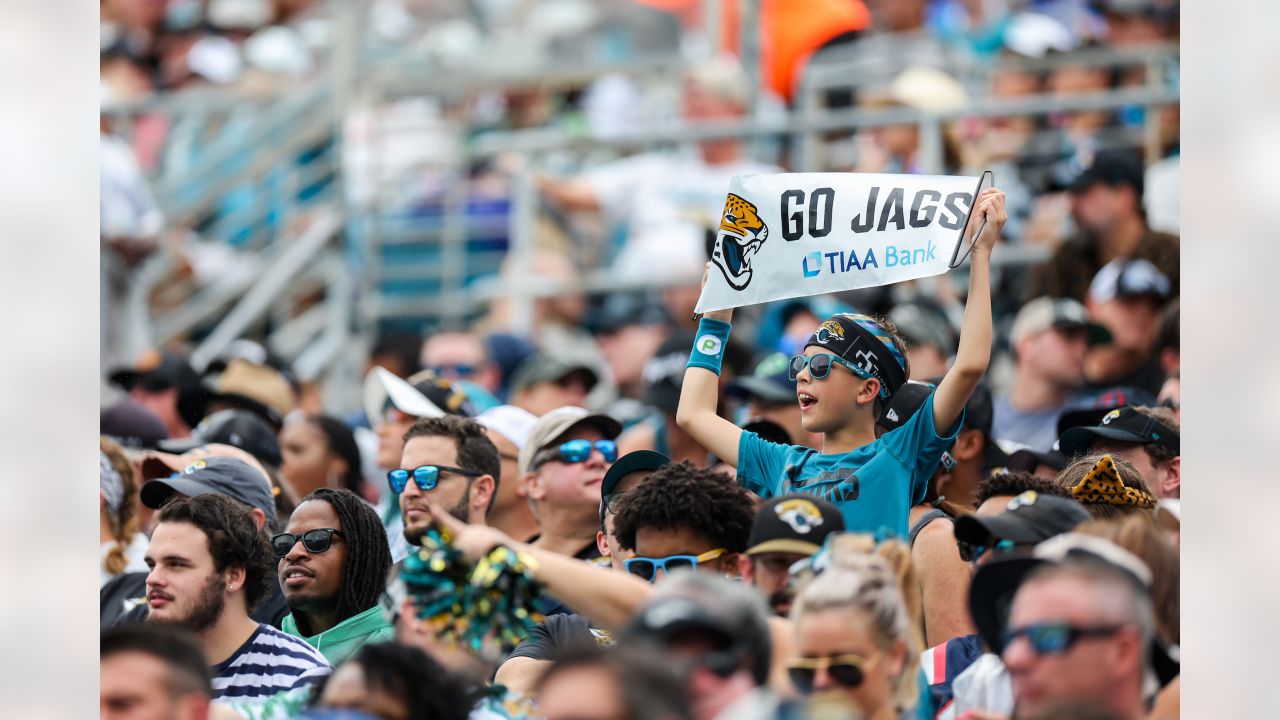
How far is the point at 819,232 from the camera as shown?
5.61 metres

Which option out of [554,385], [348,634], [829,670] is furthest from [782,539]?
[554,385]

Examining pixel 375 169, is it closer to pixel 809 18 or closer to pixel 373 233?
pixel 373 233

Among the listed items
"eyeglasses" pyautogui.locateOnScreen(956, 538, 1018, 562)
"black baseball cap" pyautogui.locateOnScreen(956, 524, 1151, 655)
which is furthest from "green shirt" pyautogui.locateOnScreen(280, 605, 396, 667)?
"black baseball cap" pyautogui.locateOnScreen(956, 524, 1151, 655)

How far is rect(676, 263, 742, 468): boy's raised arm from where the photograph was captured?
5.57 meters

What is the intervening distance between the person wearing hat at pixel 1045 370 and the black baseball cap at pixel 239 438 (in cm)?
288

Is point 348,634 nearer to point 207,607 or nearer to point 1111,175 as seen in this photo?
point 207,607

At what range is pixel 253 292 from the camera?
41.2 ft

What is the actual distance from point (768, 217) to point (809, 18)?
7.55 m

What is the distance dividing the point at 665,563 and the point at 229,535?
4.53 ft

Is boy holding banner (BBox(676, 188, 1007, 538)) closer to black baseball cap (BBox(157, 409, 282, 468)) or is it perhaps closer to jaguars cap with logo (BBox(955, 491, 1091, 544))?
jaguars cap with logo (BBox(955, 491, 1091, 544))

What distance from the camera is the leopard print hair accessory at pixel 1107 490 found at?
507 centimetres

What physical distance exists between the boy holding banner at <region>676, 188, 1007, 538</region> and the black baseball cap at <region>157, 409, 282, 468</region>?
2.37 meters
